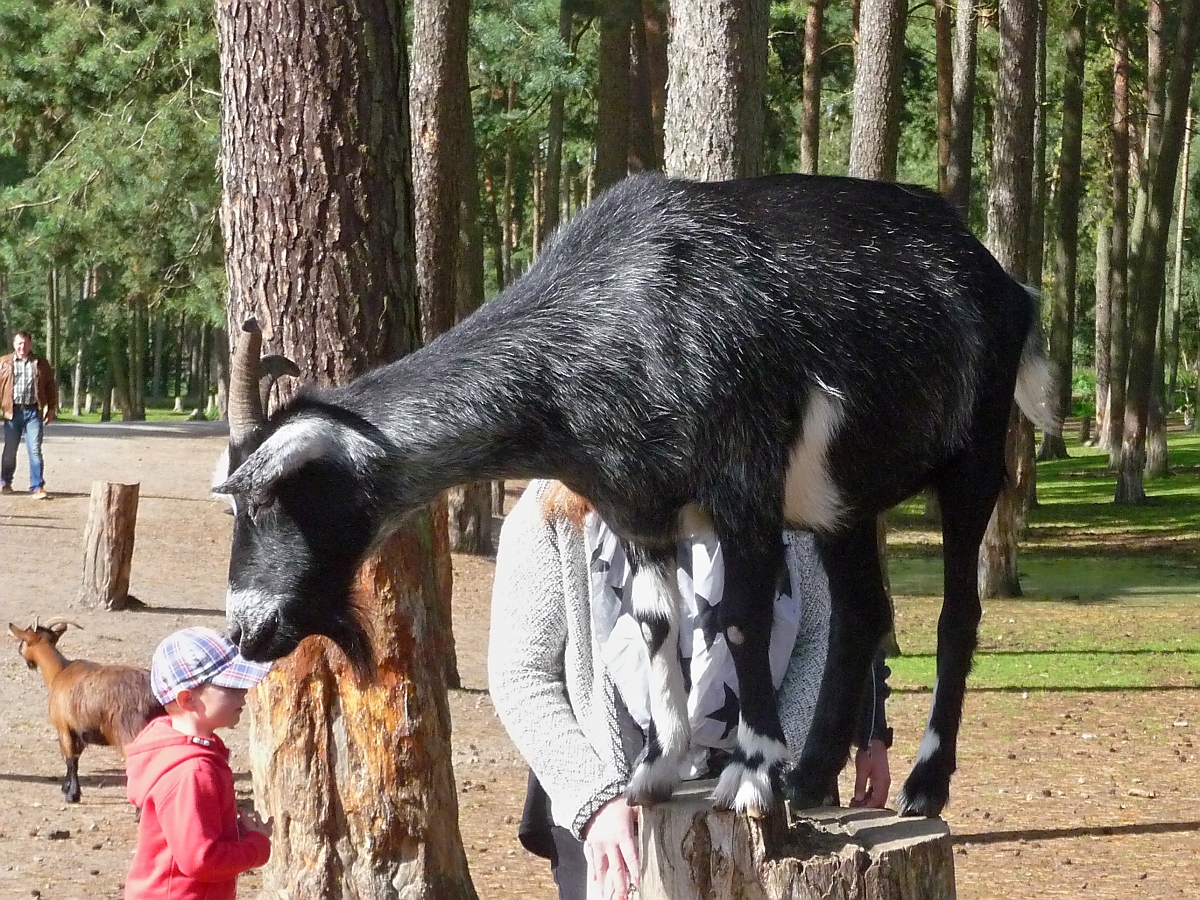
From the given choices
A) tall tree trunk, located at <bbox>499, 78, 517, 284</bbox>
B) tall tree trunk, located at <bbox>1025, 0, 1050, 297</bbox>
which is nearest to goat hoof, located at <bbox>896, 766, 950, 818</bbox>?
tall tree trunk, located at <bbox>499, 78, 517, 284</bbox>

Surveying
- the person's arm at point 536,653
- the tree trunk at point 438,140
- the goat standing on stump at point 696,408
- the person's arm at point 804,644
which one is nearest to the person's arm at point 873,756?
the person's arm at point 804,644

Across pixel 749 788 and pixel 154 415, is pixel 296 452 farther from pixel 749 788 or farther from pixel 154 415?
pixel 154 415

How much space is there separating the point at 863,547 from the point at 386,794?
328cm

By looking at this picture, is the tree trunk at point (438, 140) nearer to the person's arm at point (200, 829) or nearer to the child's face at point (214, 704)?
the child's face at point (214, 704)

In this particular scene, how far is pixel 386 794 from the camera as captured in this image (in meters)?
5.91

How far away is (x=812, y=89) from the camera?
68.5ft

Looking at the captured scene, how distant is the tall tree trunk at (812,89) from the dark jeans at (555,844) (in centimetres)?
1697

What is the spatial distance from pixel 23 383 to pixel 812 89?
39.4 ft

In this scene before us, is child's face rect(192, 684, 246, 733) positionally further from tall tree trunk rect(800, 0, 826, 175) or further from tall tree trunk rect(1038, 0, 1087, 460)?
tall tree trunk rect(1038, 0, 1087, 460)

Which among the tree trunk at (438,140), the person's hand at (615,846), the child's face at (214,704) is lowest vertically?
the person's hand at (615,846)

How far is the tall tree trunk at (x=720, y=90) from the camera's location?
19.8 feet

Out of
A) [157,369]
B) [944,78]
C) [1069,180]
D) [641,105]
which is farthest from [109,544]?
[157,369]

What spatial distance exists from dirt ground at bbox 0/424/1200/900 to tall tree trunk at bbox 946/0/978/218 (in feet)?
30.5

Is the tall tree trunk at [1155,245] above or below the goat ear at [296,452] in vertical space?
above
